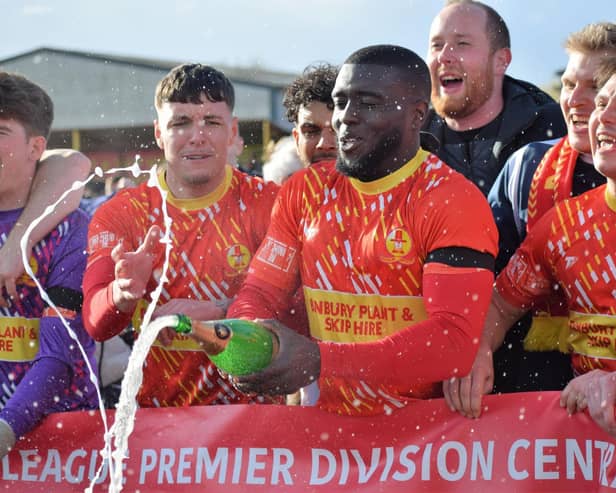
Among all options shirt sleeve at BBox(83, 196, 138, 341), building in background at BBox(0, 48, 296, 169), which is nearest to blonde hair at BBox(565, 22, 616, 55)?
shirt sleeve at BBox(83, 196, 138, 341)

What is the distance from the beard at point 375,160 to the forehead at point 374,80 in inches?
7.0

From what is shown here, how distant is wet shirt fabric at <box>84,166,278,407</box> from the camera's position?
169 inches

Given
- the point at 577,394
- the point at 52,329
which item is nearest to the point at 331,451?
the point at 577,394

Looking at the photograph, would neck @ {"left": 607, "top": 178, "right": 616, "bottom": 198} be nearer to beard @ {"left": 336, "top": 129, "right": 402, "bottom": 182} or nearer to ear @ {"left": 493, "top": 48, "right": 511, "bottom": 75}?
beard @ {"left": 336, "top": 129, "right": 402, "bottom": 182}

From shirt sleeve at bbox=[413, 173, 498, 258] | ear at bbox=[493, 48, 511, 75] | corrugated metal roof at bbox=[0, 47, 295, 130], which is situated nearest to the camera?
shirt sleeve at bbox=[413, 173, 498, 258]

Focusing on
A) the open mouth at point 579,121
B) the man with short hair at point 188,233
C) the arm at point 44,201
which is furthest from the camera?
the arm at point 44,201

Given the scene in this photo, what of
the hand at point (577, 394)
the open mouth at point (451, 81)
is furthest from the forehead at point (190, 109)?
the hand at point (577, 394)

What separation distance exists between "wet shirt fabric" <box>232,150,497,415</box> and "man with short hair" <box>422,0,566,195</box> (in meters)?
0.94

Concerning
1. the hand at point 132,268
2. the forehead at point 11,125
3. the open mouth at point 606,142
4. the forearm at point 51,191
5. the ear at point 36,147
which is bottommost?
the hand at point 132,268

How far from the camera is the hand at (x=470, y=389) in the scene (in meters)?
3.57

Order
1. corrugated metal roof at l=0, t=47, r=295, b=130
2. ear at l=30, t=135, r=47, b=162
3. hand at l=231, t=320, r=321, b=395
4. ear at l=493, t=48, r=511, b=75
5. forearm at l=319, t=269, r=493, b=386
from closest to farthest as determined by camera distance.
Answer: hand at l=231, t=320, r=321, b=395 < forearm at l=319, t=269, r=493, b=386 < ear at l=30, t=135, r=47, b=162 < ear at l=493, t=48, r=511, b=75 < corrugated metal roof at l=0, t=47, r=295, b=130

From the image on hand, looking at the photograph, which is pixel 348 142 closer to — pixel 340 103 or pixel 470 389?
pixel 340 103

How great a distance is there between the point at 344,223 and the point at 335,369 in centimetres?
69

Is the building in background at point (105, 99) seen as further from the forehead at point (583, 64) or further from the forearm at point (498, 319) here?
the forearm at point (498, 319)
